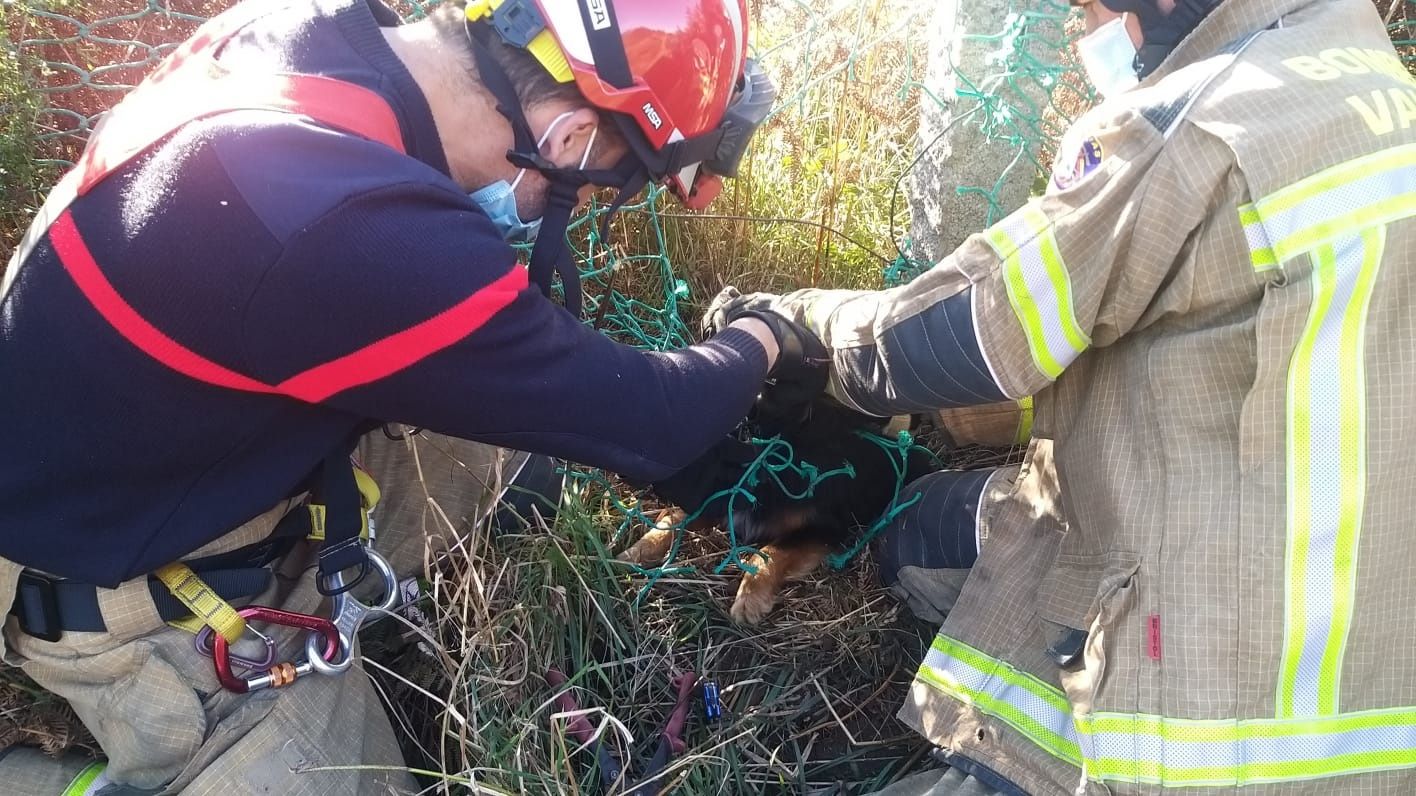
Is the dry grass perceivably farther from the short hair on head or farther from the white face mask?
the short hair on head

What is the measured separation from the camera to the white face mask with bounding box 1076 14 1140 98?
191 cm

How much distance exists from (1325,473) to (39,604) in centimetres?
255

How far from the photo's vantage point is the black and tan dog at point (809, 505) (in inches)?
103

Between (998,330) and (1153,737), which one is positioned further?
(998,330)

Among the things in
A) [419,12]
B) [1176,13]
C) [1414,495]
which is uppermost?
[419,12]

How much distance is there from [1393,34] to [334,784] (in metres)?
4.39

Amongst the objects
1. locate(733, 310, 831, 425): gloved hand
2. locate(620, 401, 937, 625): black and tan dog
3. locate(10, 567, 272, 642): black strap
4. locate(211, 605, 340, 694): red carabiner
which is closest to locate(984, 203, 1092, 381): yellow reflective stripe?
locate(733, 310, 831, 425): gloved hand

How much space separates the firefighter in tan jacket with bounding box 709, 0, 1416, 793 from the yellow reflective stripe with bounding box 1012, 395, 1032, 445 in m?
0.85

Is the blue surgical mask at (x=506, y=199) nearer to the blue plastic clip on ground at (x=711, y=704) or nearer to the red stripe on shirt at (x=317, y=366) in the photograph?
the red stripe on shirt at (x=317, y=366)

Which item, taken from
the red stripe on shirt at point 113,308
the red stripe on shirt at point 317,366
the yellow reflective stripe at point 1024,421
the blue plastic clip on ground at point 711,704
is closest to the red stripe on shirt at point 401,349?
the red stripe on shirt at point 317,366

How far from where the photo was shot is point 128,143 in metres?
1.45

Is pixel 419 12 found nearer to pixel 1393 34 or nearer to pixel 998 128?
pixel 998 128

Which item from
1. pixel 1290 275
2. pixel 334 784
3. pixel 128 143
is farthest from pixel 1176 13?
pixel 334 784

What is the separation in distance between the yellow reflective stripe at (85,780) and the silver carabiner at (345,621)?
1.76ft
